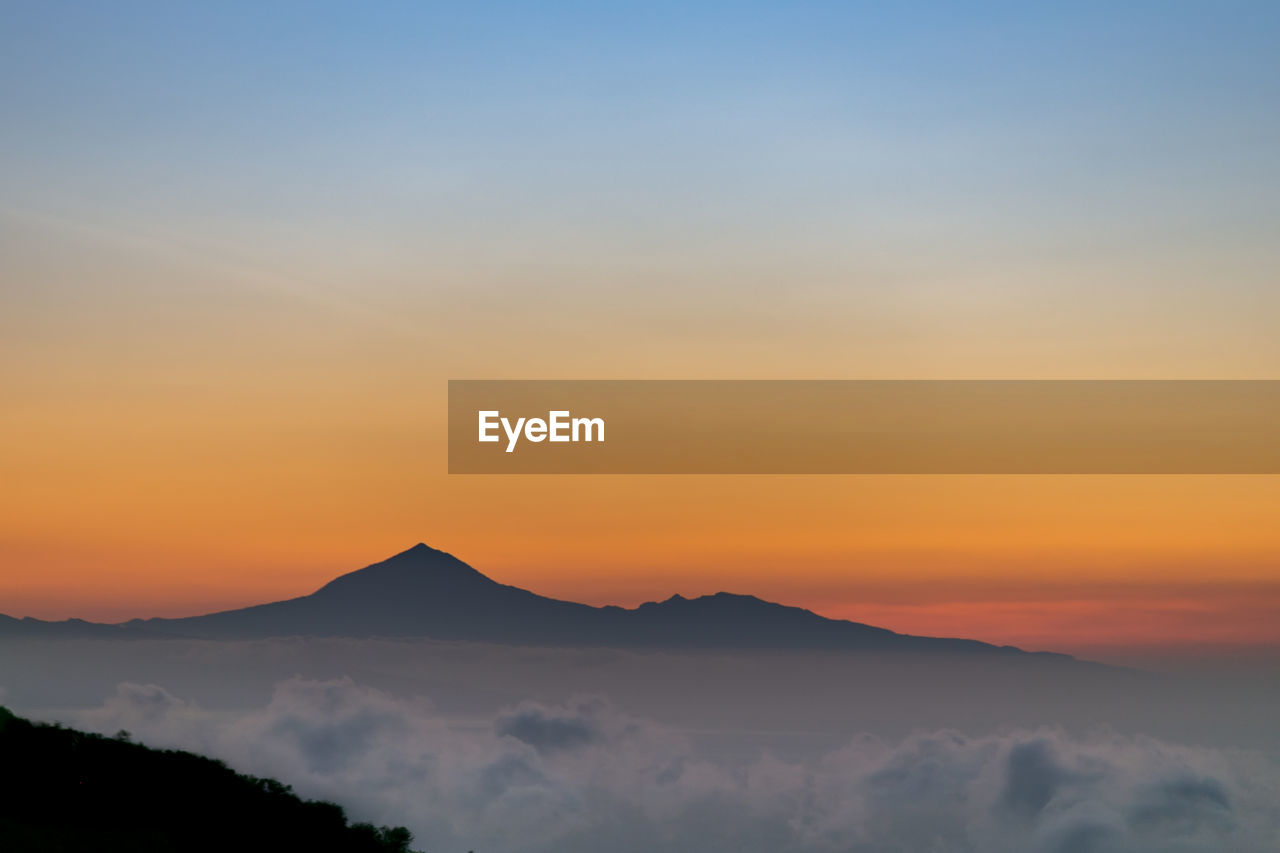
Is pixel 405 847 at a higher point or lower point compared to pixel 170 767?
lower

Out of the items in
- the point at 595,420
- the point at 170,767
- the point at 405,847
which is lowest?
the point at 405,847

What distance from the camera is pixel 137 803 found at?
101062 millimetres

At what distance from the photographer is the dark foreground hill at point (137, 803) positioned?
3809 inches

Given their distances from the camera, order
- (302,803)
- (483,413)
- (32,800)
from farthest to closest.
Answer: (302,803) < (32,800) < (483,413)

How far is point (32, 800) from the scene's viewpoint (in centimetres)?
9788

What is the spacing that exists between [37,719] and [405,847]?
30.3 m

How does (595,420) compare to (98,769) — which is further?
(98,769)

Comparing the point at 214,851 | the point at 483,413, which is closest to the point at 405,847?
the point at 214,851

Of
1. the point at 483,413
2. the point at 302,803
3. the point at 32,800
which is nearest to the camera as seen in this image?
the point at 483,413

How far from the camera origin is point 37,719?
340ft

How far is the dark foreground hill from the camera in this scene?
96750mm

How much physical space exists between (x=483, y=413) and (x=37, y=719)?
52880mm

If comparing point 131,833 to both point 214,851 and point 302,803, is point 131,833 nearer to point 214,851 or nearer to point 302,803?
point 214,851

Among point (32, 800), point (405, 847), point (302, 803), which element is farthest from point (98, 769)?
point (405, 847)
